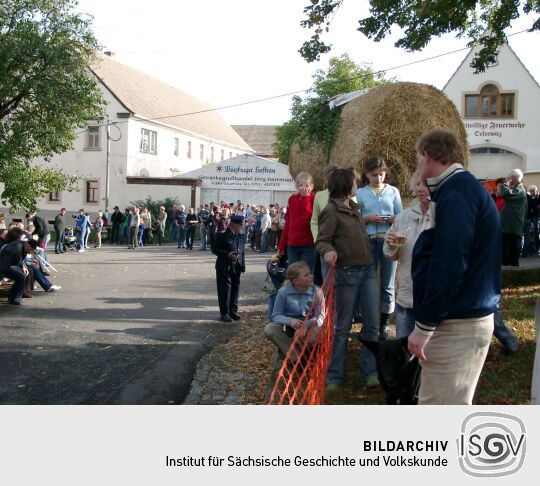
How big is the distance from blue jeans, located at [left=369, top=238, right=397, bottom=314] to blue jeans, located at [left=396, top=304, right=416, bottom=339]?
1246 millimetres

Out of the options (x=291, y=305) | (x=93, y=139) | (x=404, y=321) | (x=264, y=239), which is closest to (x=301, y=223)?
(x=291, y=305)

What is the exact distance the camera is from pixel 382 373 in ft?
12.1

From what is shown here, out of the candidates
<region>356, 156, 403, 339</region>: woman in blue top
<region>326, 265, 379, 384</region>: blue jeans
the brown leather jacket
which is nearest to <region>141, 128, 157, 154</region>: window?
<region>356, 156, 403, 339</region>: woman in blue top

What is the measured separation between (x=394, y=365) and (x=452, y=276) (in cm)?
99

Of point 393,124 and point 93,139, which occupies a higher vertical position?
point 93,139

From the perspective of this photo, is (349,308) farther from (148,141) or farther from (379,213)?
(148,141)

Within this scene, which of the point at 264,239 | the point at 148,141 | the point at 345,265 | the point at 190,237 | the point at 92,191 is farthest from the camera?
the point at 148,141

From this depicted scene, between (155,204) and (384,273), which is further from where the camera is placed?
(155,204)

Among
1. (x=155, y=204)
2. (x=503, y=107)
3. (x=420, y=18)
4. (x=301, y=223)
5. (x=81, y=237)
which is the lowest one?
(x=81, y=237)

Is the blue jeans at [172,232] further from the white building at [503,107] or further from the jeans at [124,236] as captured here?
the white building at [503,107]

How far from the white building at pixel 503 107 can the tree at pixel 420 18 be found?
2554 cm

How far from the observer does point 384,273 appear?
21.9 ft
